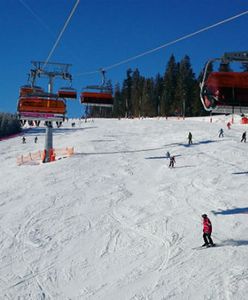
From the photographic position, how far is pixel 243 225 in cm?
1739

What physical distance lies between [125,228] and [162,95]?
77.2m

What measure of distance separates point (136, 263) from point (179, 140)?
2996 cm

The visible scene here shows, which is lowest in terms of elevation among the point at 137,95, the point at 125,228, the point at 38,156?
the point at 125,228

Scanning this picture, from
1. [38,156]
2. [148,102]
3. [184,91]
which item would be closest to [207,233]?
[38,156]

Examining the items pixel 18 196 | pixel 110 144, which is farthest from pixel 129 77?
pixel 18 196

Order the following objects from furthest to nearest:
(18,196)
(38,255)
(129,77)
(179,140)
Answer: (129,77)
(179,140)
(18,196)
(38,255)

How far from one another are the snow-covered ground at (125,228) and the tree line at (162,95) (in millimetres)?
50987

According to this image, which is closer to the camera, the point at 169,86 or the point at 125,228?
the point at 125,228

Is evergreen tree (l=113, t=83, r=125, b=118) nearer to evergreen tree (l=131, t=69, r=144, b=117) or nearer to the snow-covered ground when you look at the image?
evergreen tree (l=131, t=69, r=144, b=117)

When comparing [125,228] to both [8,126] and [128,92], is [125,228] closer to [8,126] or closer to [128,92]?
[8,126]

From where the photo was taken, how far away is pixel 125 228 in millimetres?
17859

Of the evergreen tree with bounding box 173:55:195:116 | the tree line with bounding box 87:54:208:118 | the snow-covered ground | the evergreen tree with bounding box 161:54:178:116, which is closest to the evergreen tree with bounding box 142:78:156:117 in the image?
the tree line with bounding box 87:54:208:118

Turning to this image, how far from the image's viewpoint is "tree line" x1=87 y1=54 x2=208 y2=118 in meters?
84.5

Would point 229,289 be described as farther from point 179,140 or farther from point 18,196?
point 179,140
